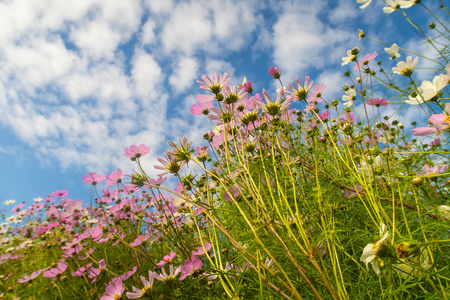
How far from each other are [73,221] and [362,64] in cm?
191

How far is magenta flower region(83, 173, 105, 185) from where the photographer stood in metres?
1.19

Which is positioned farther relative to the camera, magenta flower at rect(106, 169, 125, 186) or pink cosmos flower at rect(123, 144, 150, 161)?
magenta flower at rect(106, 169, 125, 186)

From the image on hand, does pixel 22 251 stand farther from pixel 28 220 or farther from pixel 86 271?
pixel 86 271

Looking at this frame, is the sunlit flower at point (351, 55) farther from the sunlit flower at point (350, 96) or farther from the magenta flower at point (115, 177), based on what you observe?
the magenta flower at point (115, 177)

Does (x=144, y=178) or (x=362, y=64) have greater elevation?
(x=362, y=64)

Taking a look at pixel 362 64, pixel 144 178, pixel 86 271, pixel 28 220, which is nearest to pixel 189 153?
pixel 144 178

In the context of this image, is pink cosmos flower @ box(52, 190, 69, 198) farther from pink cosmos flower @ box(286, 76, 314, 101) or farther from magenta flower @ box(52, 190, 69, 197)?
pink cosmos flower @ box(286, 76, 314, 101)

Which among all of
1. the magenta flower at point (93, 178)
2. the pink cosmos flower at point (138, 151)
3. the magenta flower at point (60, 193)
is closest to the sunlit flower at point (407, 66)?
the pink cosmos flower at point (138, 151)

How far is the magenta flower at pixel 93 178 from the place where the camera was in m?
1.19

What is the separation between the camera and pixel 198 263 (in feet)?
2.50

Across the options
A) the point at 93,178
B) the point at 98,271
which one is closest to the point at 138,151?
the point at 93,178

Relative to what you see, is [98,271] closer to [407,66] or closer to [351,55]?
[407,66]

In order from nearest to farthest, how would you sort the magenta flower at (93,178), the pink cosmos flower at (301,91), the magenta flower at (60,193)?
1. the pink cosmos flower at (301,91)
2. the magenta flower at (93,178)
3. the magenta flower at (60,193)

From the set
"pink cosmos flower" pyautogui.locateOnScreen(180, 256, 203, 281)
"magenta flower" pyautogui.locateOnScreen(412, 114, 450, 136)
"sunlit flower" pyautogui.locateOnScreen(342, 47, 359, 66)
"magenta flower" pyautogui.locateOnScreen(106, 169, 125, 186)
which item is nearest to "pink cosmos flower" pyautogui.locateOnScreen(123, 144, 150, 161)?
"magenta flower" pyautogui.locateOnScreen(106, 169, 125, 186)
